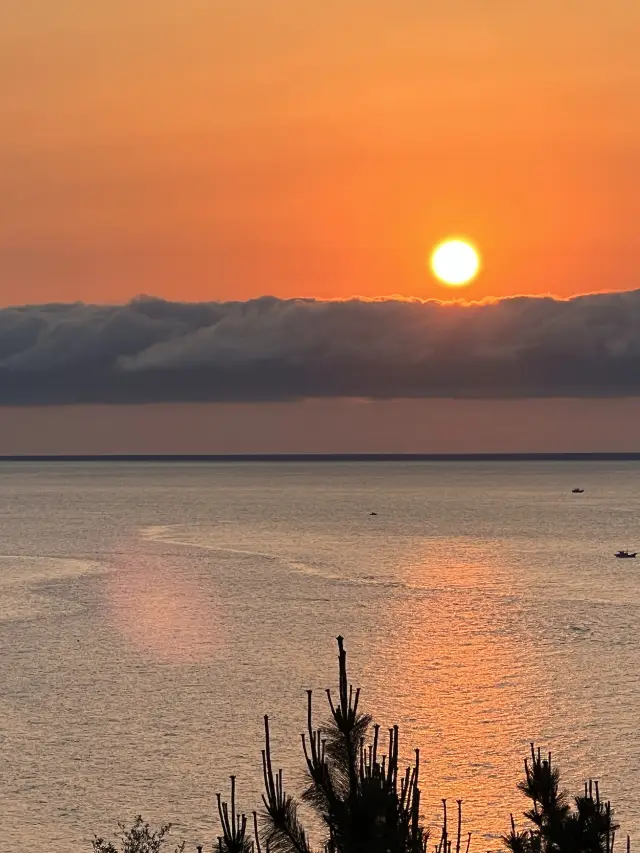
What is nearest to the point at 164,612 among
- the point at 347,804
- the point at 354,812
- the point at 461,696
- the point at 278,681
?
the point at 278,681

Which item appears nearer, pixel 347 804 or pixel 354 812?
pixel 354 812

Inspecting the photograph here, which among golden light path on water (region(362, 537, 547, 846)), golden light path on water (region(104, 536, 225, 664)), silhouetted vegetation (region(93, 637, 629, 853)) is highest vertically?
silhouetted vegetation (region(93, 637, 629, 853))

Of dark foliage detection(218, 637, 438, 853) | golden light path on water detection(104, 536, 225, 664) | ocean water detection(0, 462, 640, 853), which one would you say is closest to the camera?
dark foliage detection(218, 637, 438, 853)

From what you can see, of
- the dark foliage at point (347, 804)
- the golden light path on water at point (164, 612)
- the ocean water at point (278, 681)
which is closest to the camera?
the dark foliage at point (347, 804)

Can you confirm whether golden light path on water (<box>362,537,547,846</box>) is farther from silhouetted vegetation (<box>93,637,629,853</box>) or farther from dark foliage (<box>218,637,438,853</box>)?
dark foliage (<box>218,637,438,853</box>)

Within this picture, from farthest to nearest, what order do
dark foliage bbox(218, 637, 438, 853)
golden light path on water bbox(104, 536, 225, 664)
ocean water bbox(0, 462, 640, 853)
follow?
golden light path on water bbox(104, 536, 225, 664), ocean water bbox(0, 462, 640, 853), dark foliage bbox(218, 637, 438, 853)

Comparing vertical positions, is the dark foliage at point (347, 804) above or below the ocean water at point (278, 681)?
above

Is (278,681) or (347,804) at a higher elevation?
(347,804)

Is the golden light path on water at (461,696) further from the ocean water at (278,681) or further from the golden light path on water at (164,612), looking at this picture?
the golden light path on water at (164,612)

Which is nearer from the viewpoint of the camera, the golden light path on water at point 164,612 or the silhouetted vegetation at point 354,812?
the silhouetted vegetation at point 354,812

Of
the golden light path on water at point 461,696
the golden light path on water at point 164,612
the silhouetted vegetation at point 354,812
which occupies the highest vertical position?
the silhouetted vegetation at point 354,812

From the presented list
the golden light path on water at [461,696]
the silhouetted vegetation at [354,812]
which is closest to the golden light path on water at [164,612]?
the golden light path on water at [461,696]

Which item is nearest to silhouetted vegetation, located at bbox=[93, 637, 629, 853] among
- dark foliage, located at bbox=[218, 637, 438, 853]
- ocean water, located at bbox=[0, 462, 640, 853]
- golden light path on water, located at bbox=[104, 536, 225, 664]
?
dark foliage, located at bbox=[218, 637, 438, 853]

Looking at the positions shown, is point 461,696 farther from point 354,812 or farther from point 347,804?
point 354,812
